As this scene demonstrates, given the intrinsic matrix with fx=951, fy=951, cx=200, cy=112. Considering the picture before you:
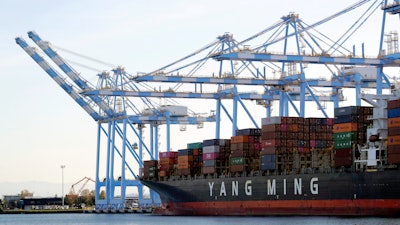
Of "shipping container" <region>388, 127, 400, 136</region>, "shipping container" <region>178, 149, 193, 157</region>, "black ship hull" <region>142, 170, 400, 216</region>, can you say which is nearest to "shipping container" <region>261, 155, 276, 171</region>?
"black ship hull" <region>142, 170, 400, 216</region>

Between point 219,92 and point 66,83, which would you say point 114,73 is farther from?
point 219,92

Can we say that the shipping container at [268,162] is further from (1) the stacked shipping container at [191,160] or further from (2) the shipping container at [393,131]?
(2) the shipping container at [393,131]

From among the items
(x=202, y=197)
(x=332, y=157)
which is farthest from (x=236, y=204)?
(x=332, y=157)

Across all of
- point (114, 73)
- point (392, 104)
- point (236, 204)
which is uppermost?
point (114, 73)

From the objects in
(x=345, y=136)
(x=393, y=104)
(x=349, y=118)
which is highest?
(x=393, y=104)

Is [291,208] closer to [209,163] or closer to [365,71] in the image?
[209,163]

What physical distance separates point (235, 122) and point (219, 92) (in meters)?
3.02

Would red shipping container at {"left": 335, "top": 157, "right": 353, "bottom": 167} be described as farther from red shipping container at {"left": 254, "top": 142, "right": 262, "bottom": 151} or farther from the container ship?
red shipping container at {"left": 254, "top": 142, "right": 262, "bottom": 151}

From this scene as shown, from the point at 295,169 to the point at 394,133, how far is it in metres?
12.1

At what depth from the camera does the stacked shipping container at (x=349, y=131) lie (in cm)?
6025

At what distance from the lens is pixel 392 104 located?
57.4m

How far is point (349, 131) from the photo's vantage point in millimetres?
60219

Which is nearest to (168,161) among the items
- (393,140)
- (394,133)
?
(393,140)

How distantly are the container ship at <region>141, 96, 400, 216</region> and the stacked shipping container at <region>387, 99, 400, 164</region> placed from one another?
59 millimetres
